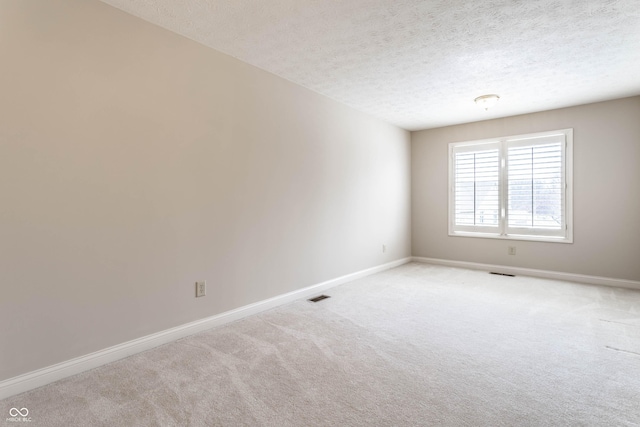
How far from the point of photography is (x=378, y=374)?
199 centimetres

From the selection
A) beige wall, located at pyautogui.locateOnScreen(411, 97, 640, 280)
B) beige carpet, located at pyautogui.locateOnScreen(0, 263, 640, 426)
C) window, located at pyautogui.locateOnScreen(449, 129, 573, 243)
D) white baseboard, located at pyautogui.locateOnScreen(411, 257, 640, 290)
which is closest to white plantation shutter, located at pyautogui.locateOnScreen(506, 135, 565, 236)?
window, located at pyautogui.locateOnScreen(449, 129, 573, 243)

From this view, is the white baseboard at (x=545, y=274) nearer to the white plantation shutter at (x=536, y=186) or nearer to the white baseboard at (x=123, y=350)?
the white plantation shutter at (x=536, y=186)

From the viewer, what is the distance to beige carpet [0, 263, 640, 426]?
5.28 ft

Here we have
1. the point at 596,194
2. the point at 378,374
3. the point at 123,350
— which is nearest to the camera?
the point at 378,374

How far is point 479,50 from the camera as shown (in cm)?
277

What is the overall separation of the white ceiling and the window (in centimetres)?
91

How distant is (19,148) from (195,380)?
169cm

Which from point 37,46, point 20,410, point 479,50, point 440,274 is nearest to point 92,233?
point 20,410

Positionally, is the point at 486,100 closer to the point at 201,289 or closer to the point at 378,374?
the point at 378,374

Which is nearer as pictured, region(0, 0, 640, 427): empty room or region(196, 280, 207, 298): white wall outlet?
region(0, 0, 640, 427): empty room

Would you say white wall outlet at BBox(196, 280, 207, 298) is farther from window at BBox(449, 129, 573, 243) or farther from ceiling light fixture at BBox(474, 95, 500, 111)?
window at BBox(449, 129, 573, 243)

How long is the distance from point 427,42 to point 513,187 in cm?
320

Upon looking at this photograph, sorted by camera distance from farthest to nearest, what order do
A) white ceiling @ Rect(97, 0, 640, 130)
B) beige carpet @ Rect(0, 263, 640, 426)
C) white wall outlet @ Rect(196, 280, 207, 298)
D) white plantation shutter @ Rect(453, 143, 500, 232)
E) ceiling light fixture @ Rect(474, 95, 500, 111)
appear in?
white plantation shutter @ Rect(453, 143, 500, 232) < ceiling light fixture @ Rect(474, 95, 500, 111) < white wall outlet @ Rect(196, 280, 207, 298) < white ceiling @ Rect(97, 0, 640, 130) < beige carpet @ Rect(0, 263, 640, 426)

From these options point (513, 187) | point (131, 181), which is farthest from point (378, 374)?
point (513, 187)
